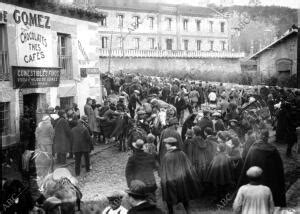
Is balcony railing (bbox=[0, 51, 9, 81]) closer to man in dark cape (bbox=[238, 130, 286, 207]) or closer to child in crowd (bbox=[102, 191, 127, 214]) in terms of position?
child in crowd (bbox=[102, 191, 127, 214])

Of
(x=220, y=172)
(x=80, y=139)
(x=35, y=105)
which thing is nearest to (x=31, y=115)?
(x=35, y=105)

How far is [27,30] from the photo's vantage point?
7.88 meters

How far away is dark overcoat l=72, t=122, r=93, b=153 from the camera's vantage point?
28.5 feet

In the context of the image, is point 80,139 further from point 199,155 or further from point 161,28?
point 161,28

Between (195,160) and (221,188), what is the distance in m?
0.75

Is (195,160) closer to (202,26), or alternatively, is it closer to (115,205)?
(115,205)

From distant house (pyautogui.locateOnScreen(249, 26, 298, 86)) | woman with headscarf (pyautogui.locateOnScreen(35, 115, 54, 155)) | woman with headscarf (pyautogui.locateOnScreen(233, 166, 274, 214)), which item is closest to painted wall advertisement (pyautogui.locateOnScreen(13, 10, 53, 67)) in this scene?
woman with headscarf (pyautogui.locateOnScreen(35, 115, 54, 155))

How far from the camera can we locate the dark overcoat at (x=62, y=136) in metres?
9.02

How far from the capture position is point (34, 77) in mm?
8039

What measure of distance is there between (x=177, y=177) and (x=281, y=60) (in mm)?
8063

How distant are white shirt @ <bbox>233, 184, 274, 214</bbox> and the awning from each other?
5.60 m

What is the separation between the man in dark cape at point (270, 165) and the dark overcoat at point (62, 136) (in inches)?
177

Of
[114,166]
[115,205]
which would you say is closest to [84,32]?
[114,166]

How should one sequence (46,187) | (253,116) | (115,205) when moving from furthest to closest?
(253,116), (46,187), (115,205)
